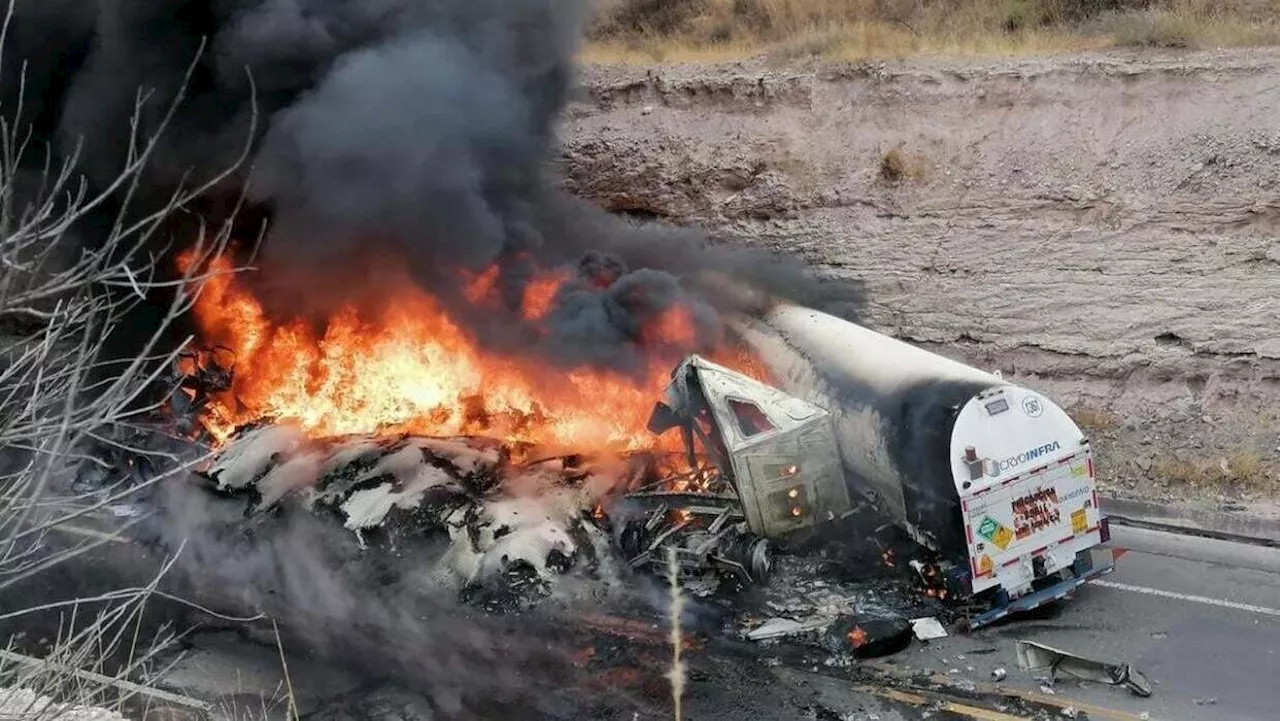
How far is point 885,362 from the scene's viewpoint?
10.7 meters

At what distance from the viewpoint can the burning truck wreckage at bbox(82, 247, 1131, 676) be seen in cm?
929

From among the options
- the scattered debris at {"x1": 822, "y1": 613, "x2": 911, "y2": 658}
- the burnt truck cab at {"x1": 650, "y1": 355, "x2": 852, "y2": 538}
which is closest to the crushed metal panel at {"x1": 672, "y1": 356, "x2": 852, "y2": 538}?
the burnt truck cab at {"x1": 650, "y1": 355, "x2": 852, "y2": 538}

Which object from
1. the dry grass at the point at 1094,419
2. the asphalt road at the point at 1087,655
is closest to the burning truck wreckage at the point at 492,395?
the asphalt road at the point at 1087,655

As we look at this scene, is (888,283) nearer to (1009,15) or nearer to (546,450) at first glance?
(546,450)

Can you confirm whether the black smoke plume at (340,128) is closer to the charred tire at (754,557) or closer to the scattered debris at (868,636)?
the charred tire at (754,557)

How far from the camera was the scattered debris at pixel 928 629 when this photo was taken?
926 cm

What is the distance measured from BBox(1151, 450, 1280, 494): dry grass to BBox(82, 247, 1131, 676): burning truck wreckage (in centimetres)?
215

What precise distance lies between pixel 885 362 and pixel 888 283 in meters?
5.39

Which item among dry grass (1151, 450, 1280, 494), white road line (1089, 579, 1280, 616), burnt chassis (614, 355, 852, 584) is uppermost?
burnt chassis (614, 355, 852, 584)

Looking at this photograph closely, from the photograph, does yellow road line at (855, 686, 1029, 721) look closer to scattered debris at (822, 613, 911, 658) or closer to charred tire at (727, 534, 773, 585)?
scattered debris at (822, 613, 911, 658)

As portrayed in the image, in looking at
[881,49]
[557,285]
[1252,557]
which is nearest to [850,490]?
→ [1252,557]

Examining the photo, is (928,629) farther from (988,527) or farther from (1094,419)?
(1094,419)

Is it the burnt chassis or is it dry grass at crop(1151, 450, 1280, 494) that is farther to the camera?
dry grass at crop(1151, 450, 1280, 494)

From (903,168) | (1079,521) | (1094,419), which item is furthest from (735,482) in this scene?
(903,168)
